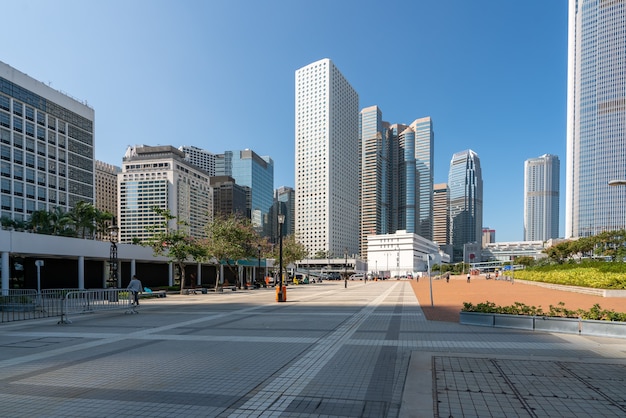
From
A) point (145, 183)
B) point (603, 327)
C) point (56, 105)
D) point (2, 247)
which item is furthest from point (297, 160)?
point (603, 327)

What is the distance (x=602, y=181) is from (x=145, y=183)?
563 feet

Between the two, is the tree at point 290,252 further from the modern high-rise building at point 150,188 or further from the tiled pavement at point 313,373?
the modern high-rise building at point 150,188

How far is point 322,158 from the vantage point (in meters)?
177

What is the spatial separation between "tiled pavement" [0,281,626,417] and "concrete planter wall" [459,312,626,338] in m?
0.47

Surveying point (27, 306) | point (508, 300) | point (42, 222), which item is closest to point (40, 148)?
point (42, 222)

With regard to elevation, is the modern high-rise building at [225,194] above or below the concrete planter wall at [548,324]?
above

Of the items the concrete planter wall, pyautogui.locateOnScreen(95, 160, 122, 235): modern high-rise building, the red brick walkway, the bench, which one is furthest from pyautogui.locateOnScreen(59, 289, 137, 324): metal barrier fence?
pyautogui.locateOnScreen(95, 160, 122, 235): modern high-rise building

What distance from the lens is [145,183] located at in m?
146

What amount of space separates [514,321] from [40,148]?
100m

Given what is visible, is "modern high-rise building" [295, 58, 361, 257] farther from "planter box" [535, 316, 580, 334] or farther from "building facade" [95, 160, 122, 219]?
"planter box" [535, 316, 580, 334]

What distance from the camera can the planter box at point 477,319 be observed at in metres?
12.1

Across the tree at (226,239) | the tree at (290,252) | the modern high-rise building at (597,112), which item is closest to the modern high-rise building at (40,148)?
the tree at (290,252)

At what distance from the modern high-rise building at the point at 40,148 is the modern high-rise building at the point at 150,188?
147 feet

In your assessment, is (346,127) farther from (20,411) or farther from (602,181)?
(20,411)
